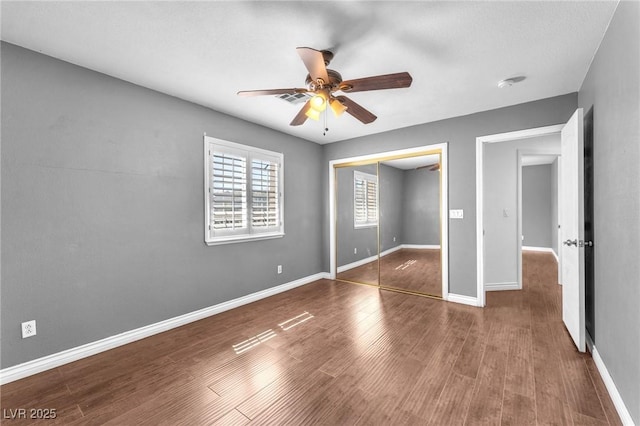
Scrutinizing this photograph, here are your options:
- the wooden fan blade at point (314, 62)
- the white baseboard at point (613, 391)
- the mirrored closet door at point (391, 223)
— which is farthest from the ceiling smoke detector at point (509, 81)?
the white baseboard at point (613, 391)

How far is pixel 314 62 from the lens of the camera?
1.80 metres

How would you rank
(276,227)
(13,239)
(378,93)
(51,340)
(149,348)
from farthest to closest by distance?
(276,227) → (378,93) → (149,348) → (51,340) → (13,239)

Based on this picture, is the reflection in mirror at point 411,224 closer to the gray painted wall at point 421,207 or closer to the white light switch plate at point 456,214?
the gray painted wall at point 421,207

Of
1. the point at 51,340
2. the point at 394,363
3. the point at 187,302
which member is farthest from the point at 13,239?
the point at 394,363

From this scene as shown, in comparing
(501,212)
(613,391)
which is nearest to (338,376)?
(613,391)

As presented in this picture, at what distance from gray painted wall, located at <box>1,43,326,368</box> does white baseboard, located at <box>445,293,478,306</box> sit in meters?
2.98

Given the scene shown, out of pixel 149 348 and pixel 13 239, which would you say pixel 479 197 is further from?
pixel 13 239

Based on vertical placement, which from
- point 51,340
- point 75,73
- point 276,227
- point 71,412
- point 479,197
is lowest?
point 71,412

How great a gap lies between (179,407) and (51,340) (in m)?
1.39

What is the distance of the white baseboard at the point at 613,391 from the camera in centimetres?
150

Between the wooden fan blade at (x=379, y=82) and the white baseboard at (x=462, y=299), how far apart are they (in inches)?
116

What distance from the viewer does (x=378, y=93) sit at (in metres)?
2.94

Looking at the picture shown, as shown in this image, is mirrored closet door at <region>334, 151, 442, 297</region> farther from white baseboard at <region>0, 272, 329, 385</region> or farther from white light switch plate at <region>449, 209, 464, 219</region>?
A: white baseboard at <region>0, 272, 329, 385</region>

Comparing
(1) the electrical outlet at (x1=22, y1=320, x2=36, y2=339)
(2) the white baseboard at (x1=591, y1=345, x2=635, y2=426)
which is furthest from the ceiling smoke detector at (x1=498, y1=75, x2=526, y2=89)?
(1) the electrical outlet at (x1=22, y1=320, x2=36, y2=339)
